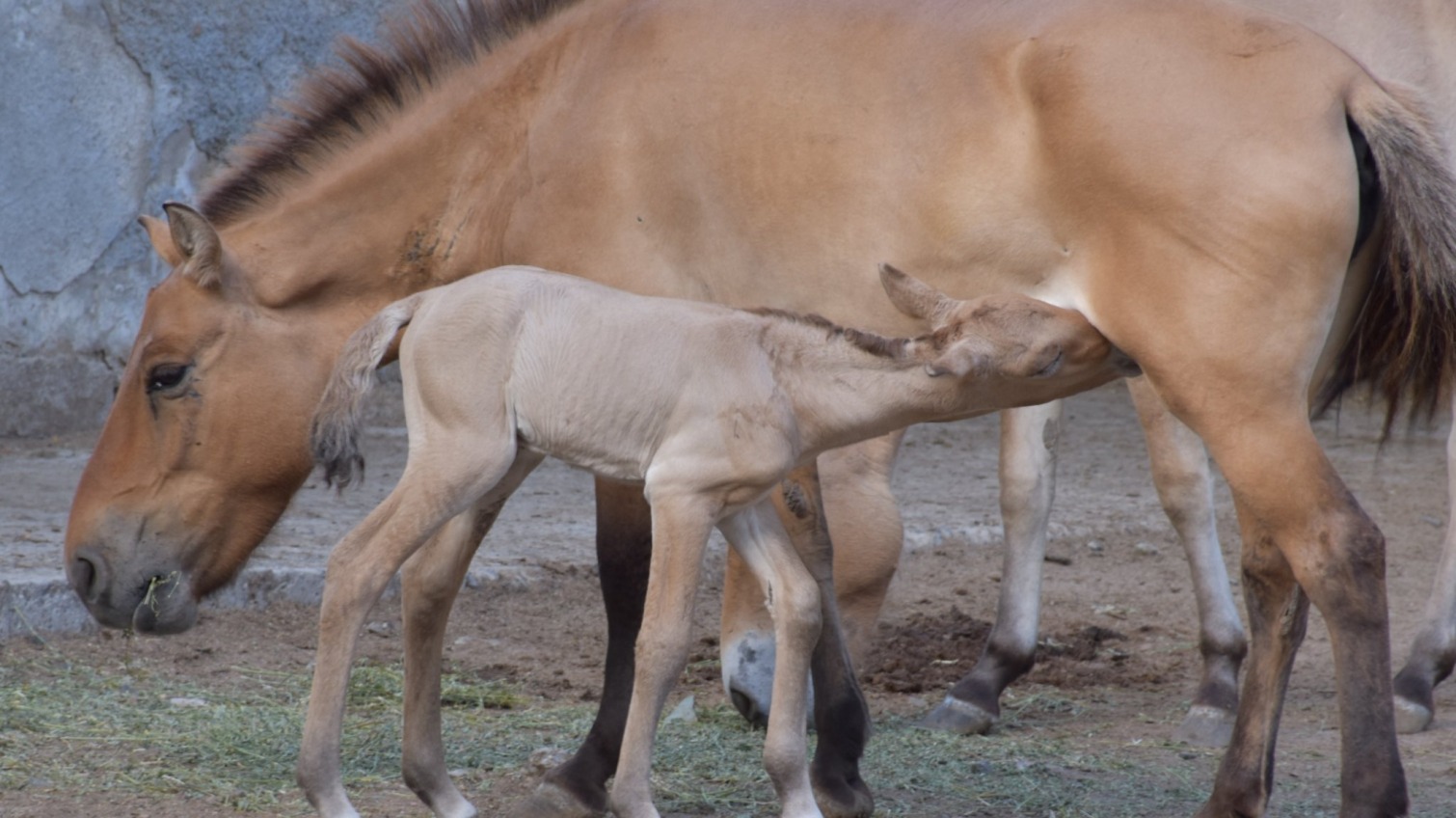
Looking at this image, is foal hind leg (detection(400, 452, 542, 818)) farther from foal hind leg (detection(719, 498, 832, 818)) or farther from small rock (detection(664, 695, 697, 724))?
small rock (detection(664, 695, 697, 724))

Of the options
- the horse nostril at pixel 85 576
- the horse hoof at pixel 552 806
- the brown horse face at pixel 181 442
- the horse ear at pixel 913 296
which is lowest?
the horse hoof at pixel 552 806

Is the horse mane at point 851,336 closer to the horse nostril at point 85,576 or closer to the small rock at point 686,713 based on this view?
the small rock at point 686,713

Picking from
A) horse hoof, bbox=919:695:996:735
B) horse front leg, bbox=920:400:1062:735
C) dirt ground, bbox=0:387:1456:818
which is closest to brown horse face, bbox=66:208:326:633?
dirt ground, bbox=0:387:1456:818

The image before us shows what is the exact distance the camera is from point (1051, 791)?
401 centimetres

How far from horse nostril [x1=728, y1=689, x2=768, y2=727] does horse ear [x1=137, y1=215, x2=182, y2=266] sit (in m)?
1.85

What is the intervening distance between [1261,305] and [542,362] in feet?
4.71

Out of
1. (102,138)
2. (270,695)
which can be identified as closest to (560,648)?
(270,695)

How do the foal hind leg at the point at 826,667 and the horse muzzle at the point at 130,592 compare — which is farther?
the horse muzzle at the point at 130,592

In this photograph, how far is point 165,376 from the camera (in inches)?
167

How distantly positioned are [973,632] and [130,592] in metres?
2.97

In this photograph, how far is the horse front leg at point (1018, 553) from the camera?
4.98 meters

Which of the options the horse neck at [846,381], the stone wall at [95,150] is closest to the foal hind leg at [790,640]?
the horse neck at [846,381]

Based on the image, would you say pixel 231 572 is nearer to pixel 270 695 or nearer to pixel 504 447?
pixel 270 695

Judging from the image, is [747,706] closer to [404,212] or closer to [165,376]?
[404,212]
